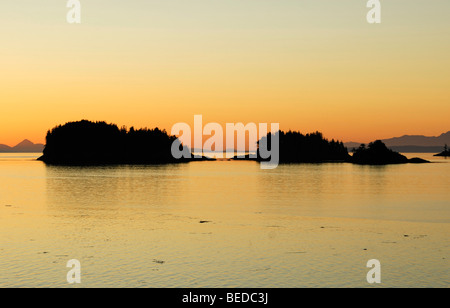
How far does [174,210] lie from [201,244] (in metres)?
17.4

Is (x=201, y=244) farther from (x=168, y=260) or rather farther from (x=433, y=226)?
(x=433, y=226)

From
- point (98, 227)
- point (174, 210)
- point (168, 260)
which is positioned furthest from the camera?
point (174, 210)

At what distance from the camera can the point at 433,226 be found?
34.5 meters

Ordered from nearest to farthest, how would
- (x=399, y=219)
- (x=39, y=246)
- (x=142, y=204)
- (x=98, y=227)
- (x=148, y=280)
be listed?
(x=148, y=280)
(x=39, y=246)
(x=98, y=227)
(x=399, y=219)
(x=142, y=204)

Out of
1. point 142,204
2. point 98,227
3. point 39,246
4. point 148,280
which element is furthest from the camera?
point 142,204

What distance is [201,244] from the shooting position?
88.7 ft

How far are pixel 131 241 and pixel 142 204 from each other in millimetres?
21380

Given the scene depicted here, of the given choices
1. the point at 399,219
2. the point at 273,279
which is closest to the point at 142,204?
the point at 399,219
